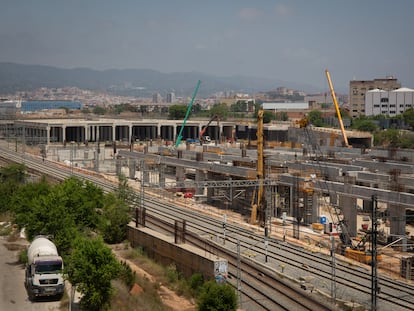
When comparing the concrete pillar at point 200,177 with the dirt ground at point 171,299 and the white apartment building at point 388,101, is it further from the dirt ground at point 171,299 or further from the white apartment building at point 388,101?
the white apartment building at point 388,101

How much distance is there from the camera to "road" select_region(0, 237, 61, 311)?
46.8 feet

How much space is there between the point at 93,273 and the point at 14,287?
130 inches

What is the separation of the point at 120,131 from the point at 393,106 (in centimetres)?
3917

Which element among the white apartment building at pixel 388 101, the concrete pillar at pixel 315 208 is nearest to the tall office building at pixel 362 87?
the white apartment building at pixel 388 101

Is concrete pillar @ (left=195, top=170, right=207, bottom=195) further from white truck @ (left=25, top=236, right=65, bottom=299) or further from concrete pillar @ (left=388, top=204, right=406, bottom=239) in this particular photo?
white truck @ (left=25, top=236, right=65, bottom=299)

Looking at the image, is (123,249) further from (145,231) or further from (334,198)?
(334,198)

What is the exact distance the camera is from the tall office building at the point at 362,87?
97.1 m

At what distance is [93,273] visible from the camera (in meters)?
13.8

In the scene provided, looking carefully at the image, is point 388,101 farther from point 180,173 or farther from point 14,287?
point 14,287

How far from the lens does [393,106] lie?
A: 293 ft

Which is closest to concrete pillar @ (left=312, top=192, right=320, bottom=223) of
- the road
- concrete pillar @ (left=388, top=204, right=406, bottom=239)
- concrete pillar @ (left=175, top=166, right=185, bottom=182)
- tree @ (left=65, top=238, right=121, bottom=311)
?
concrete pillar @ (left=388, top=204, right=406, bottom=239)

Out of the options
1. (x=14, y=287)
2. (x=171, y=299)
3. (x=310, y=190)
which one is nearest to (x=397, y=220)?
(x=310, y=190)

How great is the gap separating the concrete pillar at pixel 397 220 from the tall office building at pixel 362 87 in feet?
253

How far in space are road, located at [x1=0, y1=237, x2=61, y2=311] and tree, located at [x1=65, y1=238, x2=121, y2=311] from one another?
2.64ft
